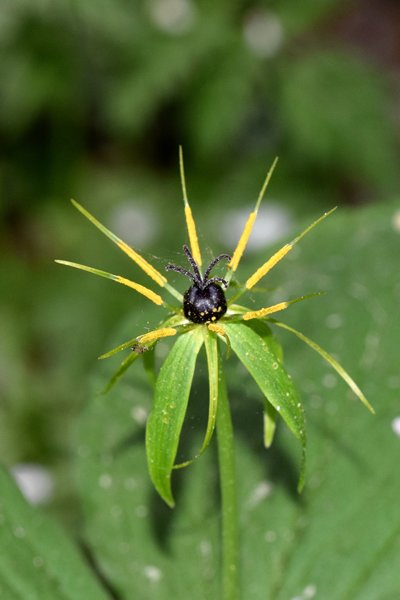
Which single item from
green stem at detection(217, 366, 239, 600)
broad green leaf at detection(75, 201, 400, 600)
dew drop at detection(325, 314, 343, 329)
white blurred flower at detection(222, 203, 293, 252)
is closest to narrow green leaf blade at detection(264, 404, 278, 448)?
green stem at detection(217, 366, 239, 600)

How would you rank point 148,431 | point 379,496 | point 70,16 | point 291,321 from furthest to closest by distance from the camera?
point 70,16
point 291,321
point 379,496
point 148,431

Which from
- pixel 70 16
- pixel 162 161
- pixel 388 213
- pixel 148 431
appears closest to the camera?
pixel 148 431

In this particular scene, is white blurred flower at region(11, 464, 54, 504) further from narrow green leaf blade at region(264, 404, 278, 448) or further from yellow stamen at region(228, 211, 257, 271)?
yellow stamen at region(228, 211, 257, 271)

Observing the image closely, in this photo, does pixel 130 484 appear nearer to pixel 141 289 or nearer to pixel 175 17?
pixel 141 289

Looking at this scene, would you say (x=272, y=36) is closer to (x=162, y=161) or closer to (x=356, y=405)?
(x=162, y=161)

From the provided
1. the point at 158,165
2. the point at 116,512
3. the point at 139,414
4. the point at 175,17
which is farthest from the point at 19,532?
the point at 158,165

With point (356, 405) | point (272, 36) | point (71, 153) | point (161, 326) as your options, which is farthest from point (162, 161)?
point (161, 326)
